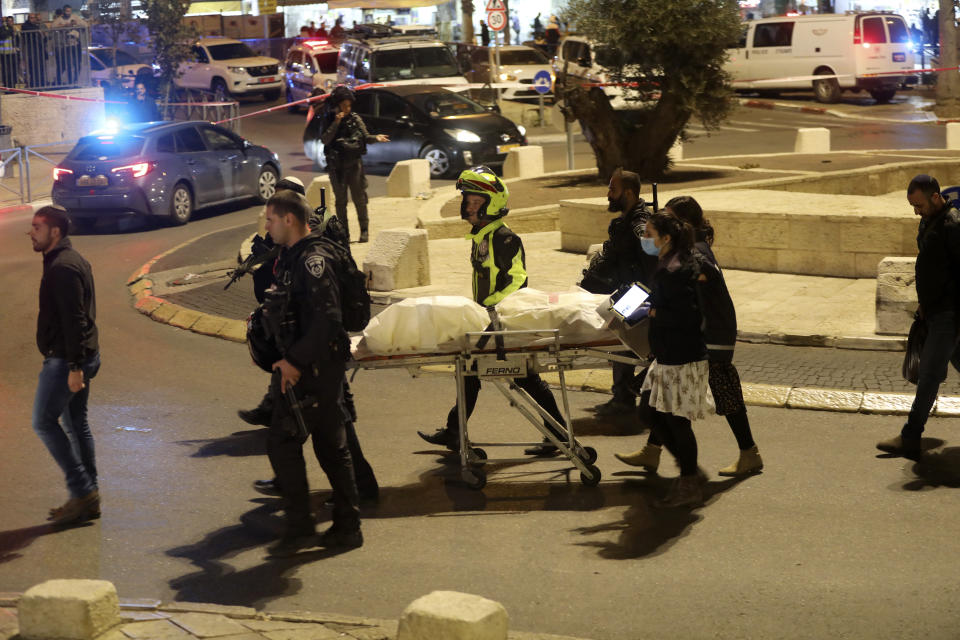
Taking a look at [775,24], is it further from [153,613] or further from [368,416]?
[153,613]

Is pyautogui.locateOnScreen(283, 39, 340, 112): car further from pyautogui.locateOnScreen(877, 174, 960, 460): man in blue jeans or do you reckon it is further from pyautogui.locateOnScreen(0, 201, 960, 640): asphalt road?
pyautogui.locateOnScreen(877, 174, 960, 460): man in blue jeans

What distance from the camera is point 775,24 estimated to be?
1451 inches

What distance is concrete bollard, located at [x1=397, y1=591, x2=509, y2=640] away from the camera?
4844 millimetres

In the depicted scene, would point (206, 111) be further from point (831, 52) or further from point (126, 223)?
point (831, 52)

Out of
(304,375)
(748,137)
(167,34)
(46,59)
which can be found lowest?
(304,375)

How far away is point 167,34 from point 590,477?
33.3m

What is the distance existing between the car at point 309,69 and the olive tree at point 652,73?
58.6ft

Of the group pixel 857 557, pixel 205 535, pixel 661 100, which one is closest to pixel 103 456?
pixel 205 535

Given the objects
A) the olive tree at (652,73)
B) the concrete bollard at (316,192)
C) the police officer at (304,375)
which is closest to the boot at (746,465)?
the police officer at (304,375)

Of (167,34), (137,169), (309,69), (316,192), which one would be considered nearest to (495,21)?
(309,69)

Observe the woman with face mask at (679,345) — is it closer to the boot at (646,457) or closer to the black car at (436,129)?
the boot at (646,457)

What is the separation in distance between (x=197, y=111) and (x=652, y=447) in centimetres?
2254

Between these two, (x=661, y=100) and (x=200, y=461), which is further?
(x=661, y=100)

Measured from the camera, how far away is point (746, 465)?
298 inches
